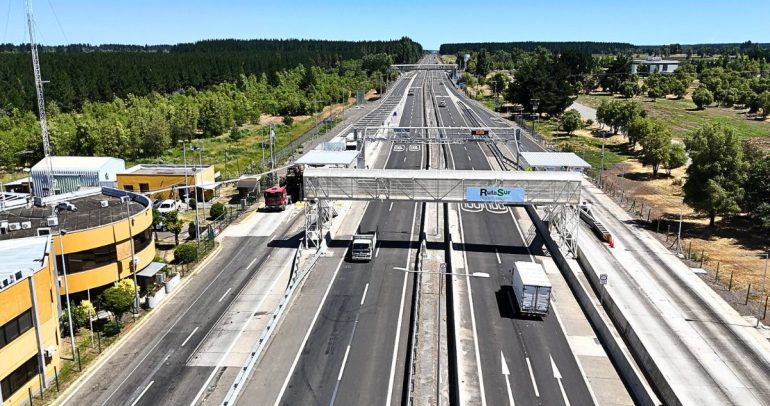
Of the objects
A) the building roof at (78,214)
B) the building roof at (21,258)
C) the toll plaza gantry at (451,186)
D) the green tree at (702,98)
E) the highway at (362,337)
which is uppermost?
the green tree at (702,98)

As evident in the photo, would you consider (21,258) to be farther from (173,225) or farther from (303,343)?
(173,225)

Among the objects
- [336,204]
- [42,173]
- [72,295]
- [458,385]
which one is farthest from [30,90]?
[458,385]

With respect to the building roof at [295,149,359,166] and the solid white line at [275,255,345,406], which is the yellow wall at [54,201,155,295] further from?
the building roof at [295,149,359,166]

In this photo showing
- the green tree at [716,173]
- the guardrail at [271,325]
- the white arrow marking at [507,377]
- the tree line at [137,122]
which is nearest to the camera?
the guardrail at [271,325]

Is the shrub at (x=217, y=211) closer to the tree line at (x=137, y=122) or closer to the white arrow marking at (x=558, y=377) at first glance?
the tree line at (x=137, y=122)

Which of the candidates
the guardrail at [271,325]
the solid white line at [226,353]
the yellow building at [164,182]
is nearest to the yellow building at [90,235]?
the solid white line at [226,353]

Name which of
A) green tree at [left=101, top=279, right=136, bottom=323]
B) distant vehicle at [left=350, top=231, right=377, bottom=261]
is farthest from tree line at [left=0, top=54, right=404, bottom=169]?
distant vehicle at [left=350, top=231, right=377, bottom=261]
